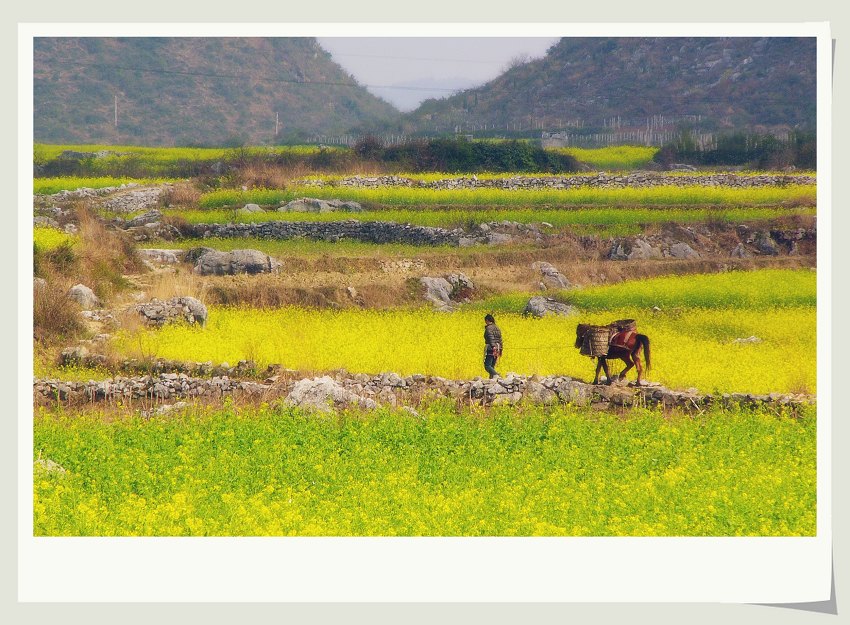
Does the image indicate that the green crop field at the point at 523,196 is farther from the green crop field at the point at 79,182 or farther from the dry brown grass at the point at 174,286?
the dry brown grass at the point at 174,286

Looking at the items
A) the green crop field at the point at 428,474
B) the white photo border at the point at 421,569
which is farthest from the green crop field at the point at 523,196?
the white photo border at the point at 421,569

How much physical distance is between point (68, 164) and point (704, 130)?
10.3 metres

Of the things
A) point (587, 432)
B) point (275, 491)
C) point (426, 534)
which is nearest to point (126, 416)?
point (275, 491)

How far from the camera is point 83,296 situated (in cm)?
1387

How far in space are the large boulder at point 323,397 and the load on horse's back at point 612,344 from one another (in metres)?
2.53

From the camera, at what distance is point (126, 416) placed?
38.8ft

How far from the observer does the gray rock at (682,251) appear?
1778 centimetres

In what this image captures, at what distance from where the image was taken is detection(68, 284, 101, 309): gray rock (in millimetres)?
13727

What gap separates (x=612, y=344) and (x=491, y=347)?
1364 mm

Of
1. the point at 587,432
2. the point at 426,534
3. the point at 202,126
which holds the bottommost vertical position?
the point at 426,534

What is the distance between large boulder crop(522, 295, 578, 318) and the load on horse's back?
274cm

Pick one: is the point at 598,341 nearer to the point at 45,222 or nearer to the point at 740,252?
the point at 740,252

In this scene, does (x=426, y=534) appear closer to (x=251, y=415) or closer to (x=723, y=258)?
(x=251, y=415)

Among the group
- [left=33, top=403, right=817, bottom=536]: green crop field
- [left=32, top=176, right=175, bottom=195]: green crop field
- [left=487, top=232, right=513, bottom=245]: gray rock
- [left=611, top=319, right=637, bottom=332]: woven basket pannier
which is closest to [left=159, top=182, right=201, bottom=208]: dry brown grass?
[left=32, top=176, right=175, bottom=195]: green crop field
